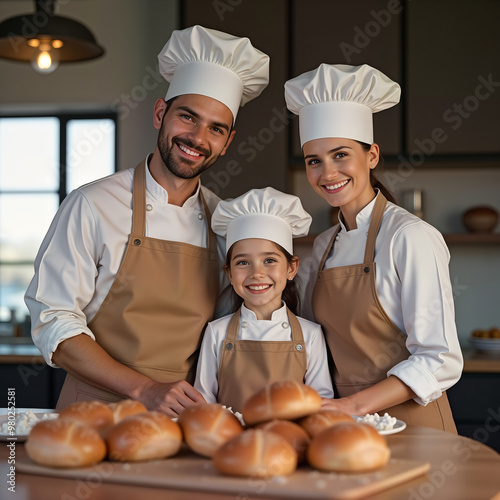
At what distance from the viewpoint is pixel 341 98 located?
1.67 metres

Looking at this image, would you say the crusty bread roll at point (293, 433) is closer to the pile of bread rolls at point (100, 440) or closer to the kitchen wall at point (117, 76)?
the pile of bread rolls at point (100, 440)

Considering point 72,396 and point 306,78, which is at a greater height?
point 306,78

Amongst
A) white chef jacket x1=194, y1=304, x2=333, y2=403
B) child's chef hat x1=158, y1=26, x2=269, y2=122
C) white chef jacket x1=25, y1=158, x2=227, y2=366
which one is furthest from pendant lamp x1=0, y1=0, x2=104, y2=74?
white chef jacket x1=194, y1=304, x2=333, y2=403

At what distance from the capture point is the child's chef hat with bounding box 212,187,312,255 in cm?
170

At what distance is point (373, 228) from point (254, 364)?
0.44 metres

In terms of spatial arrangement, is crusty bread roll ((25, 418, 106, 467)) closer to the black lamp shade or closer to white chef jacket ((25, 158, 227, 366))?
white chef jacket ((25, 158, 227, 366))

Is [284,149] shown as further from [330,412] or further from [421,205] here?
[330,412]

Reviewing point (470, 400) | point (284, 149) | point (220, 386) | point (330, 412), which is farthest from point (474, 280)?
point (330, 412)

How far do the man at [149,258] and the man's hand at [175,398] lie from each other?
12 mm

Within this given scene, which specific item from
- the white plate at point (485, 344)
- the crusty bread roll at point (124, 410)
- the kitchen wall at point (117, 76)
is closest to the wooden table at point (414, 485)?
the crusty bread roll at point (124, 410)

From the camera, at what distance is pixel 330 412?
1033mm

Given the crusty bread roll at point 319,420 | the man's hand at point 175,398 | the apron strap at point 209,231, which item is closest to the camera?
the crusty bread roll at point 319,420

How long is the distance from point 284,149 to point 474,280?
1176 mm

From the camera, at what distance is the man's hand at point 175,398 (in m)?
1.40
